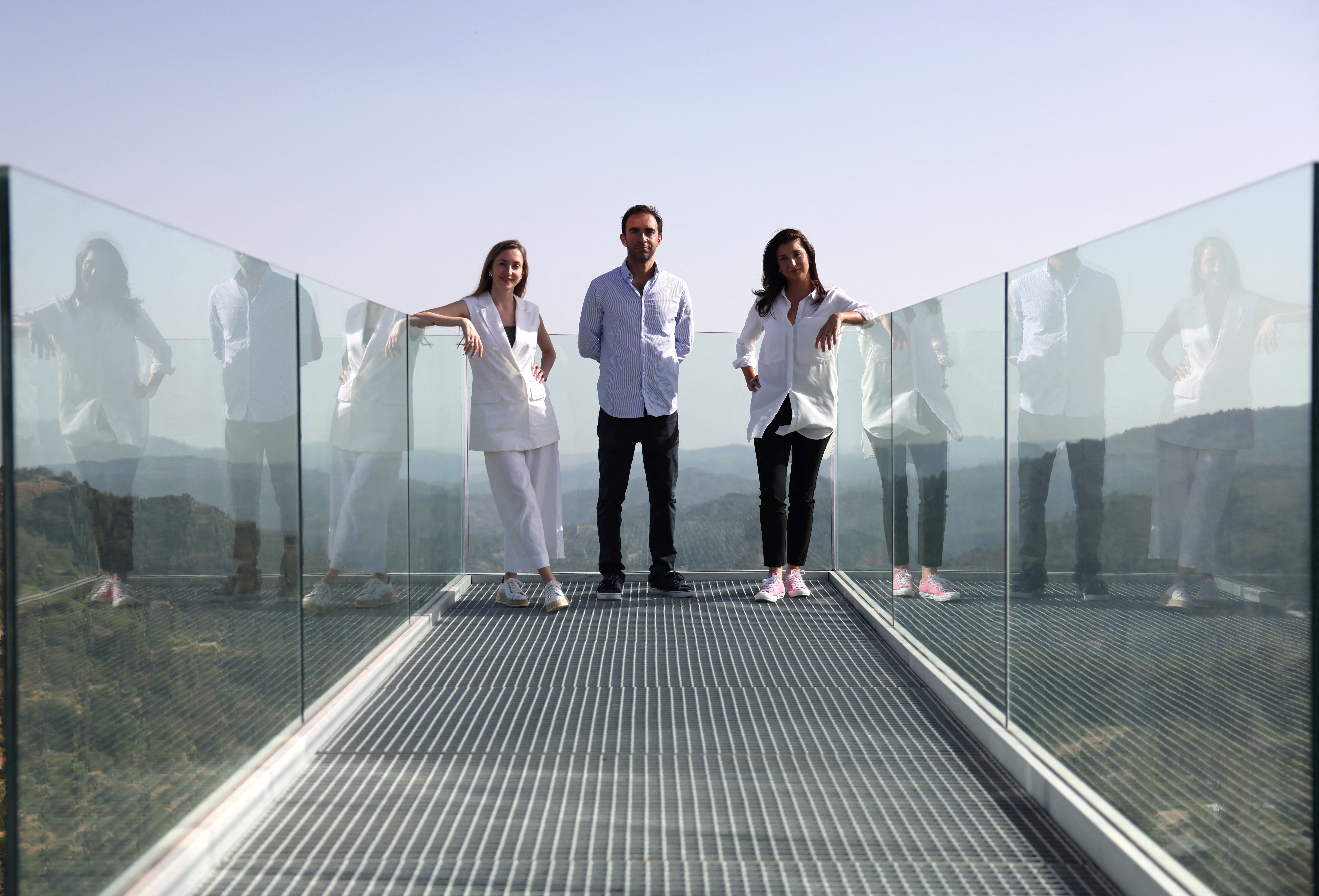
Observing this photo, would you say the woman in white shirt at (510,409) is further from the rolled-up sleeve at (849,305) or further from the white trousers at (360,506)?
the rolled-up sleeve at (849,305)

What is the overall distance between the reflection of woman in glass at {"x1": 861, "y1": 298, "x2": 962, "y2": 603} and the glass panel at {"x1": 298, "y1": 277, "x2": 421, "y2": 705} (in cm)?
183

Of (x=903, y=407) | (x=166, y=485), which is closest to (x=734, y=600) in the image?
(x=903, y=407)

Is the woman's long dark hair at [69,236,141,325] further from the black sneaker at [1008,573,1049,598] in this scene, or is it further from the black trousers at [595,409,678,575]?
the black trousers at [595,409,678,575]

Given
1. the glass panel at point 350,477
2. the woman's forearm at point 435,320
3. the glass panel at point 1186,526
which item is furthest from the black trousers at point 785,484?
the glass panel at point 1186,526

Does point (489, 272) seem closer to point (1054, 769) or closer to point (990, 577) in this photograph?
point (990, 577)

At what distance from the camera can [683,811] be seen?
86.0 inches

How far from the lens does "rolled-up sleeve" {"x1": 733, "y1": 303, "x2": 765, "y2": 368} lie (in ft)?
14.7

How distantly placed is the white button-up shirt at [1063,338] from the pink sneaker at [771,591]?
6.98 feet

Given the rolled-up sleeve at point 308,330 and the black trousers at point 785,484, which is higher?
the rolled-up sleeve at point 308,330

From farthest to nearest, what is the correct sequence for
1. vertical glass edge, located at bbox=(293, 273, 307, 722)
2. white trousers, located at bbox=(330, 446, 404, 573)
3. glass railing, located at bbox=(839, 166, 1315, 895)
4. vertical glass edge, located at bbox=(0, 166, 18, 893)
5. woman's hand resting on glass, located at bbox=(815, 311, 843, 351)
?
woman's hand resting on glass, located at bbox=(815, 311, 843, 351), white trousers, located at bbox=(330, 446, 404, 573), vertical glass edge, located at bbox=(293, 273, 307, 722), glass railing, located at bbox=(839, 166, 1315, 895), vertical glass edge, located at bbox=(0, 166, 18, 893)

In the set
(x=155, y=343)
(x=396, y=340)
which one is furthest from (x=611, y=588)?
(x=155, y=343)

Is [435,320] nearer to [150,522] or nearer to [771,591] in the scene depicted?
[771,591]

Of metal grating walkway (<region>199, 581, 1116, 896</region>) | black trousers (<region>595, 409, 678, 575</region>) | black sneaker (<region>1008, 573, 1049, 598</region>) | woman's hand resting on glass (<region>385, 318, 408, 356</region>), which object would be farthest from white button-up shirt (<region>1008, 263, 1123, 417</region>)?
black trousers (<region>595, 409, 678, 575</region>)

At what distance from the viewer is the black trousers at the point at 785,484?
14.4 feet
